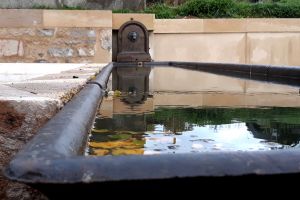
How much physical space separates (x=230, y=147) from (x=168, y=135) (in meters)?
0.31

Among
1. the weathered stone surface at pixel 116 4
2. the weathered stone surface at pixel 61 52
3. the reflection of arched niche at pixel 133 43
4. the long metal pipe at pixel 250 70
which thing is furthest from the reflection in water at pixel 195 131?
the weathered stone surface at pixel 116 4

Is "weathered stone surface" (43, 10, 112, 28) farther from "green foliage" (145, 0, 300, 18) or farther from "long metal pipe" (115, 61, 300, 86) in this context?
"green foliage" (145, 0, 300, 18)

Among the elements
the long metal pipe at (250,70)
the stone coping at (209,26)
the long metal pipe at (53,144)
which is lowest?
the long metal pipe at (250,70)

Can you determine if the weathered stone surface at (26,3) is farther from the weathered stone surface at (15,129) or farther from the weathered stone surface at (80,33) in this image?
the weathered stone surface at (15,129)

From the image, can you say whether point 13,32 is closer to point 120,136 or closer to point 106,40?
point 106,40

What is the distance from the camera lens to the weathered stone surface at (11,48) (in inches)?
324

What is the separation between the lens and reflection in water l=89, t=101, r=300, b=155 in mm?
1646

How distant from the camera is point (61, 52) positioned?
8.41 m

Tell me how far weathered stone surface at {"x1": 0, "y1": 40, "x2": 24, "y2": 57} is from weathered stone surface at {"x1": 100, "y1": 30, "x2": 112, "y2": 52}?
1.26 metres

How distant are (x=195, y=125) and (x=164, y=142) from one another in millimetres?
425

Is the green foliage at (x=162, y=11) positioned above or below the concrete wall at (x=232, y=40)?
above

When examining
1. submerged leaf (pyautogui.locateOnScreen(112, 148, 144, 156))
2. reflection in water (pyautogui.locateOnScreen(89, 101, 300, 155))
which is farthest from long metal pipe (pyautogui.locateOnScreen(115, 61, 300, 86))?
submerged leaf (pyautogui.locateOnScreen(112, 148, 144, 156))

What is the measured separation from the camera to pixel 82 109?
169 centimetres

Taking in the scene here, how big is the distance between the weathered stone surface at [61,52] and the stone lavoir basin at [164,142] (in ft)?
15.2
